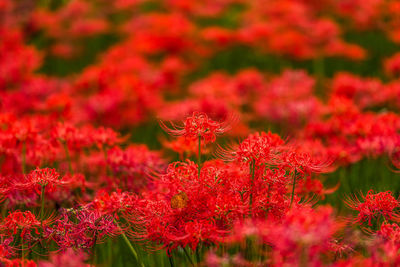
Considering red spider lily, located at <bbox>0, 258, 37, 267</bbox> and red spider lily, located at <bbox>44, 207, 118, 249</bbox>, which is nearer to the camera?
red spider lily, located at <bbox>0, 258, 37, 267</bbox>

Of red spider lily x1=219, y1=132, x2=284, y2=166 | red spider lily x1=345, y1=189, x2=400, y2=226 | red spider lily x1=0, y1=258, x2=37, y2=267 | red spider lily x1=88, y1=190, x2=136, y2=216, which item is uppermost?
red spider lily x1=219, y1=132, x2=284, y2=166

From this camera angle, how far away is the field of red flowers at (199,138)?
150cm

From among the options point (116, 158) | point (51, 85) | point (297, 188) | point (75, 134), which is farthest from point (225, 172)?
point (51, 85)

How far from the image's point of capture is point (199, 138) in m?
1.65

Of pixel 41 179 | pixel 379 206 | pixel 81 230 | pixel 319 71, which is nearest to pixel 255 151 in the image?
pixel 379 206

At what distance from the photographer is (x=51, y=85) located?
4.22m

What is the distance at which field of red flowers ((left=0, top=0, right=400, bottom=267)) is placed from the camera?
4.93 feet

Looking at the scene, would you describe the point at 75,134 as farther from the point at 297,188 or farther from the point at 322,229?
the point at 322,229

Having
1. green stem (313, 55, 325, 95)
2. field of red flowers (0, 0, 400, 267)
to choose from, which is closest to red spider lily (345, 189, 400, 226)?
field of red flowers (0, 0, 400, 267)

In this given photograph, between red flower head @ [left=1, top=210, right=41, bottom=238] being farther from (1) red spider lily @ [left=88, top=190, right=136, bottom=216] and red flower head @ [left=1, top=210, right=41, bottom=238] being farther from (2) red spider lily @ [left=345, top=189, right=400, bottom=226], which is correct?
(2) red spider lily @ [left=345, top=189, right=400, bottom=226]

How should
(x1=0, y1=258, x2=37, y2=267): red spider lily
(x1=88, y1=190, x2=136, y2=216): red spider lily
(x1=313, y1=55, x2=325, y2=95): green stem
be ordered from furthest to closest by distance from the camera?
1. (x1=313, y1=55, x2=325, y2=95): green stem
2. (x1=88, y1=190, x2=136, y2=216): red spider lily
3. (x1=0, y1=258, x2=37, y2=267): red spider lily

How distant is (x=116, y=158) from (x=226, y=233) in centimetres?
97

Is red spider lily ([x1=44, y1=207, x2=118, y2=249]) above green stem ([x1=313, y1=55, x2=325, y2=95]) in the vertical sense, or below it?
below

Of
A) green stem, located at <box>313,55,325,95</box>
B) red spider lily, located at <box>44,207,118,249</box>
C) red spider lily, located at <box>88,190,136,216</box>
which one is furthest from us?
green stem, located at <box>313,55,325,95</box>
